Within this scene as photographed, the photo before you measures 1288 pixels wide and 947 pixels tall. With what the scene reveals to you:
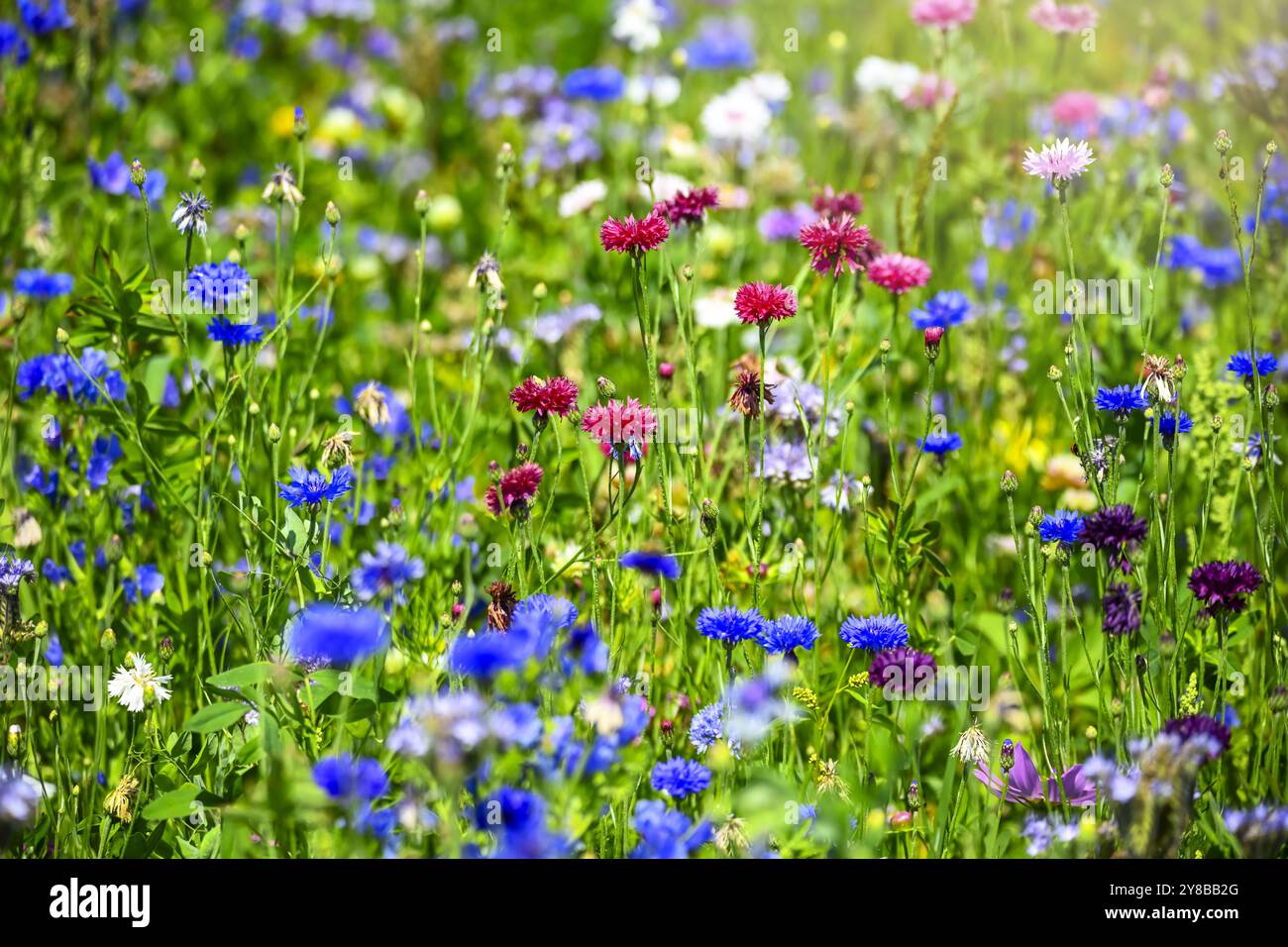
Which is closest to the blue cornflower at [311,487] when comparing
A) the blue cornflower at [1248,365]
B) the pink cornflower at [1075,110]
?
the blue cornflower at [1248,365]

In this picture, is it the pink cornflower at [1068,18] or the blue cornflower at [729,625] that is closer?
the blue cornflower at [729,625]

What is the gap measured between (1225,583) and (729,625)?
0.61 m

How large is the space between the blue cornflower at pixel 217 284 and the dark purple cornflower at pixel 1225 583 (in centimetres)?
139

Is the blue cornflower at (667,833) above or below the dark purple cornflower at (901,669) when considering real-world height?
below

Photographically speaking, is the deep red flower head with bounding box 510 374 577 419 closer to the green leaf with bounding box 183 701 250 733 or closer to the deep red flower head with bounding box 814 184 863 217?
the green leaf with bounding box 183 701 250 733

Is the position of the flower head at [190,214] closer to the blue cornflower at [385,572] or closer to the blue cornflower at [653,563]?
the blue cornflower at [385,572]

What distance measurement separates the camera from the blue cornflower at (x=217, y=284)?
6.14ft

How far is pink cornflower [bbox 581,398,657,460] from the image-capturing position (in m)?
1.63

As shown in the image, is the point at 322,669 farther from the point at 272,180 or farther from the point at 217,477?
the point at 272,180

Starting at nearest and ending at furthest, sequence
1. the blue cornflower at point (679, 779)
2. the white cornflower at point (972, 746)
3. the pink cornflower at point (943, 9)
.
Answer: the blue cornflower at point (679, 779) < the white cornflower at point (972, 746) < the pink cornflower at point (943, 9)

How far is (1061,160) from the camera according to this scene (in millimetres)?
1731

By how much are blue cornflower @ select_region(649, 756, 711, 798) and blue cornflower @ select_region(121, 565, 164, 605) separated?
926 mm

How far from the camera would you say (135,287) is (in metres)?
1.97
